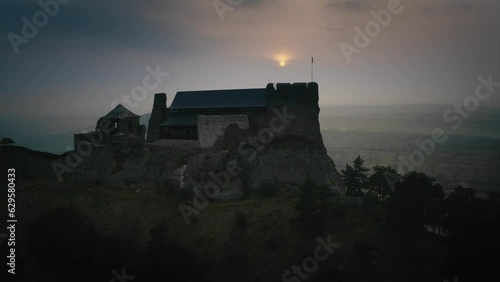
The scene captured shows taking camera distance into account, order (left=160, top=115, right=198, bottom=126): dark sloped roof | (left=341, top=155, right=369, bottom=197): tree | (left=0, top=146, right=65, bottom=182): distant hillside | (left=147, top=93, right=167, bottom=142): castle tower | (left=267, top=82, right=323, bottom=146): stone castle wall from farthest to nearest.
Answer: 1. (left=0, top=146, right=65, bottom=182): distant hillside
2. (left=147, top=93, right=167, bottom=142): castle tower
3. (left=341, top=155, right=369, bottom=197): tree
4. (left=160, top=115, right=198, bottom=126): dark sloped roof
5. (left=267, top=82, right=323, bottom=146): stone castle wall

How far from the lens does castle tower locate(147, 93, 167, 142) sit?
175ft

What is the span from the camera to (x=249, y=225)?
43.0m

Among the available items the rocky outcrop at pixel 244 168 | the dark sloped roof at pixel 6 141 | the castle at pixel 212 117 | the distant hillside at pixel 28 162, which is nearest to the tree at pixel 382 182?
the rocky outcrop at pixel 244 168

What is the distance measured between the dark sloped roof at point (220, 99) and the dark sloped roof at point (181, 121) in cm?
150

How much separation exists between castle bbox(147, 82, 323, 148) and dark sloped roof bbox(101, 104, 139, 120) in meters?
3.33

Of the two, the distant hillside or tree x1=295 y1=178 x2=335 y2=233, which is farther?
the distant hillside

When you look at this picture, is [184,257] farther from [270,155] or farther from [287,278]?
[270,155]

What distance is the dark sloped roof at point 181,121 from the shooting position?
5072 cm

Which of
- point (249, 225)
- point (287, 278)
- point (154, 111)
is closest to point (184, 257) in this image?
point (249, 225)


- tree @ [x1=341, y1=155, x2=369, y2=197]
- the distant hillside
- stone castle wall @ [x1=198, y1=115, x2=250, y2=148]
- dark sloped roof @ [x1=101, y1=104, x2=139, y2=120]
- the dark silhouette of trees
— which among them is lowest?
the dark silhouette of trees

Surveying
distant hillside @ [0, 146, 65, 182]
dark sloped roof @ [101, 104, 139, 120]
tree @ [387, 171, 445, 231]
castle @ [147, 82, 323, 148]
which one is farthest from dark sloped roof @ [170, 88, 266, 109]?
tree @ [387, 171, 445, 231]

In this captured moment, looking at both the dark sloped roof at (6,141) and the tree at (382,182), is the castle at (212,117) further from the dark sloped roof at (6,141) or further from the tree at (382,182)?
the dark sloped roof at (6,141)

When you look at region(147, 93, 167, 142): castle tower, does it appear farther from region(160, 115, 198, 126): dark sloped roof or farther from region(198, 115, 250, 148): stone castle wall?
region(198, 115, 250, 148): stone castle wall

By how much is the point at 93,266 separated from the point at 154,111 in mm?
21569
